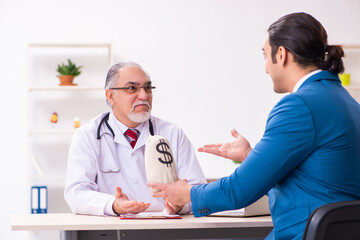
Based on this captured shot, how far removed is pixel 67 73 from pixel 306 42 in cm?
356

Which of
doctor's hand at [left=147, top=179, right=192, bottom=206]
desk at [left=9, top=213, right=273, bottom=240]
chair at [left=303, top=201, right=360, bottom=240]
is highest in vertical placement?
chair at [left=303, top=201, right=360, bottom=240]

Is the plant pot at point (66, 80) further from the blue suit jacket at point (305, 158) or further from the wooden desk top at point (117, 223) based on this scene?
the blue suit jacket at point (305, 158)

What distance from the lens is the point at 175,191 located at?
166 cm

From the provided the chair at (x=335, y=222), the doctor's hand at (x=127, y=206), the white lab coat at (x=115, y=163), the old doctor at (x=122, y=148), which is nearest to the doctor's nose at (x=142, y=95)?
the old doctor at (x=122, y=148)

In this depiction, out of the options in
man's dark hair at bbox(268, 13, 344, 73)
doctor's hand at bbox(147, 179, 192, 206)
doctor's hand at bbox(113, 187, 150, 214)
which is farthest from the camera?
doctor's hand at bbox(113, 187, 150, 214)

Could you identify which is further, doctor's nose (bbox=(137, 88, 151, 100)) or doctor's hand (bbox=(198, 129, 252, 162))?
doctor's nose (bbox=(137, 88, 151, 100))

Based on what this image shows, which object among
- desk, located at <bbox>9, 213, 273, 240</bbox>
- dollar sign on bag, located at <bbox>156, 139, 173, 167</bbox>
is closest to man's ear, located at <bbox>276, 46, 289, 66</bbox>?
dollar sign on bag, located at <bbox>156, 139, 173, 167</bbox>

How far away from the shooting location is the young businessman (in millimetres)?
1371

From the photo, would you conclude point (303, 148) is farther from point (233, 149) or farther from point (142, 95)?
point (142, 95)

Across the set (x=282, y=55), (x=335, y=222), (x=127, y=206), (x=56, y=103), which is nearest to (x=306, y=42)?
(x=282, y=55)

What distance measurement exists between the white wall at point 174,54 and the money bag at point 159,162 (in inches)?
130

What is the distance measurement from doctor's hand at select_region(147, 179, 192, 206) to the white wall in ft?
11.0

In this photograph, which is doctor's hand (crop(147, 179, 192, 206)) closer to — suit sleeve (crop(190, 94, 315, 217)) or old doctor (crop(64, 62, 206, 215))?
suit sleeve (crop(190, 94, 315, 217))

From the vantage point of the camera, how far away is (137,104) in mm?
2500
